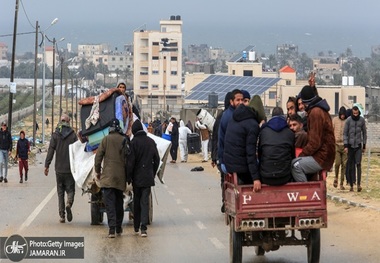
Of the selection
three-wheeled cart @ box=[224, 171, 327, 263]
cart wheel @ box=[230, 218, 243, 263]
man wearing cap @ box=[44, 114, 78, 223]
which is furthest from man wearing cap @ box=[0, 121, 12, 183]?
three-wheeled cart @ box=[224, 171, 327, 263]

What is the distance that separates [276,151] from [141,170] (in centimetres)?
437

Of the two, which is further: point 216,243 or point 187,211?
point 187,211

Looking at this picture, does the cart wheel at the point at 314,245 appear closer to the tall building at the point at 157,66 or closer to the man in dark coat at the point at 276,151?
the man in dark coat at the point at 276,151

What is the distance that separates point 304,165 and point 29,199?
1284 cm

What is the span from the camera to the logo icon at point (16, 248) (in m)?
15.4

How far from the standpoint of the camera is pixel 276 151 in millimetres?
13836

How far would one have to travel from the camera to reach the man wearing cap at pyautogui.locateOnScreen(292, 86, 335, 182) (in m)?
14.0

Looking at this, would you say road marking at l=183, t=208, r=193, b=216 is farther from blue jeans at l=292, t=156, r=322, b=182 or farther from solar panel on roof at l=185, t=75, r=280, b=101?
solar panel on roof at l=185, t=75, r=280, b=101

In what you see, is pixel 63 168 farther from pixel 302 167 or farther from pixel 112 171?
pixel 302 167

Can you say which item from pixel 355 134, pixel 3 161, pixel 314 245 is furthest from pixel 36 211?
pixel 3 161

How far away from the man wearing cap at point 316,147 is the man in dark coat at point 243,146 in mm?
594

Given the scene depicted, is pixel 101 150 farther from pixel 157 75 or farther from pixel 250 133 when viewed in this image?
Answer: pixel 157 75

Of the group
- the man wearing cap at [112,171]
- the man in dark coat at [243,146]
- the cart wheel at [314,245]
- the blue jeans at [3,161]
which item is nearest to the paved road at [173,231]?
the man wearing cap at [112,171]

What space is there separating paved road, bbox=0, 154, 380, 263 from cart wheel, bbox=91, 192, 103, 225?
21cm
